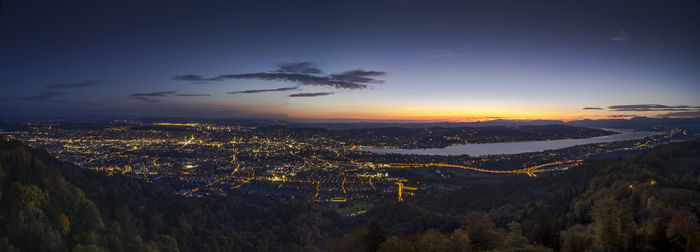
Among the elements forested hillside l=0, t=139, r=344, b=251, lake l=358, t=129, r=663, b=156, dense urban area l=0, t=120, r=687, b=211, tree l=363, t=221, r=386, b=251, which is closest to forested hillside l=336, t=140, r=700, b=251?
tree l=363, t=221, r=386, b=251

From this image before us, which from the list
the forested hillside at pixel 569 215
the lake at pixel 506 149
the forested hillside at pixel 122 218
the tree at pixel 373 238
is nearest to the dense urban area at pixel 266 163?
the forested hillside at pixel 122 218

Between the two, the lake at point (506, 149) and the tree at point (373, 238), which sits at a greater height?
the tree at point (373, 238)

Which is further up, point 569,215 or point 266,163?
point 569,215

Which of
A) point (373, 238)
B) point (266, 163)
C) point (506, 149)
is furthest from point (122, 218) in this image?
point (506, 149)

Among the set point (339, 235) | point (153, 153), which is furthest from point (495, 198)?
point (153, 153)

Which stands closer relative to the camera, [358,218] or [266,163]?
[358,218]

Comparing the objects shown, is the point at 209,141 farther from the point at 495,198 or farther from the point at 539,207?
the point at 539,207

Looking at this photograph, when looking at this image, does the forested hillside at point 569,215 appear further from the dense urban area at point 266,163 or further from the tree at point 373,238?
the dense urban area at point 266,163

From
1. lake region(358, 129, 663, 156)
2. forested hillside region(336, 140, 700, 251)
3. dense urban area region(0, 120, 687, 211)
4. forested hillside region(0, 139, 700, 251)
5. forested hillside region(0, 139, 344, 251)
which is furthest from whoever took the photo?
lake region(358, 129, 663, 156)

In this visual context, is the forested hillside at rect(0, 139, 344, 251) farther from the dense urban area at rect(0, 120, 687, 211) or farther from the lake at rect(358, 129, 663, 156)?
the lake at rect(358, 129, 663, 156)

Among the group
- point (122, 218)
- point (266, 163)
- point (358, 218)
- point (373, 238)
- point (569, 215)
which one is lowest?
point (358, 218)

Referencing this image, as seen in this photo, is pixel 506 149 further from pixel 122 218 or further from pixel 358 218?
pixel 122 218
